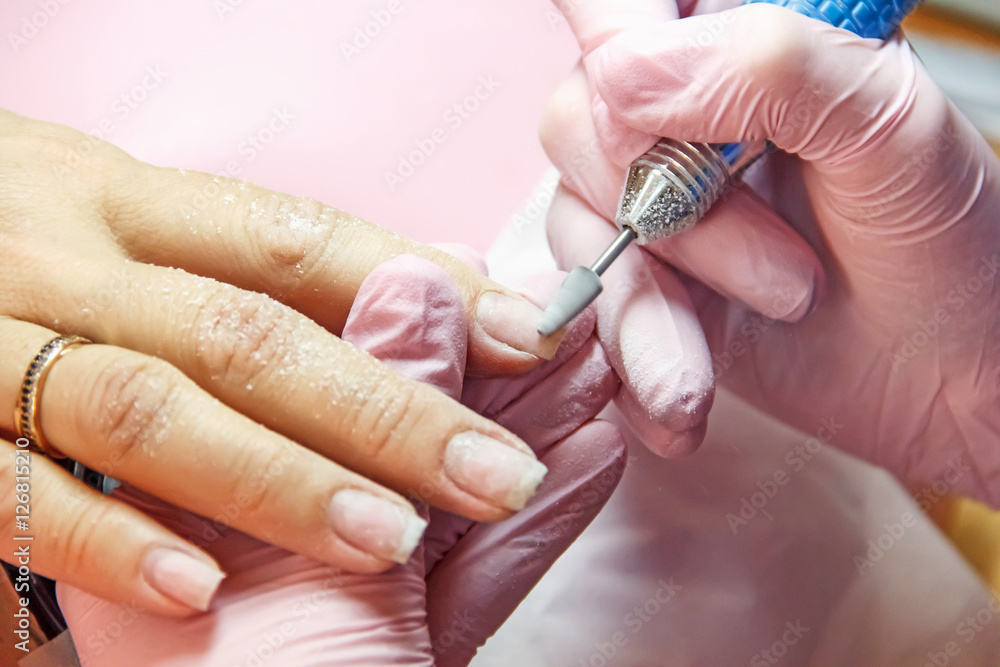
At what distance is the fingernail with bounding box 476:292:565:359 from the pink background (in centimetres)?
53

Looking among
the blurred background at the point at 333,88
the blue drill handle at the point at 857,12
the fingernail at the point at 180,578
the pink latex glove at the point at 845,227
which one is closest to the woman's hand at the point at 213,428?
the fingernail at the point at 180,578

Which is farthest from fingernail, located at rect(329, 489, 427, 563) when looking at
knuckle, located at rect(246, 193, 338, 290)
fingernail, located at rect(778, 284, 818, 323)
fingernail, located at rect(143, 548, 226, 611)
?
fingernail, located at rect(778, 284, 818, 323)

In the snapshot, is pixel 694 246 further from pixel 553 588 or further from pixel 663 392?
pixel 553 588

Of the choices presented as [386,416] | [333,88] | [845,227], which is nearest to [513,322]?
[386,416]

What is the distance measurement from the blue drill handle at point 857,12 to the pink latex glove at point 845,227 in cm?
2

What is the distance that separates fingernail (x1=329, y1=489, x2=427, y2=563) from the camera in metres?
0.50

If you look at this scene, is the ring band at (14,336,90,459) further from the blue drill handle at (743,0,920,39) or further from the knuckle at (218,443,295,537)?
the blue drill handle at (743,0,920,39)

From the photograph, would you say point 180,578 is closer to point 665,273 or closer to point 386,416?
point 386,416

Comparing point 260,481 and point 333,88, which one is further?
point 333,88

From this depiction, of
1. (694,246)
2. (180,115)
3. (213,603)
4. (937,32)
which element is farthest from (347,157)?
(937,32)

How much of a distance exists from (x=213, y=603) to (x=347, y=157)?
2.49 ft

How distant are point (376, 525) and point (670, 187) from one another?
1.24ft

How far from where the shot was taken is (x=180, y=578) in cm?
51

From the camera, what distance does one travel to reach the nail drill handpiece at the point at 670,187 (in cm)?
58
